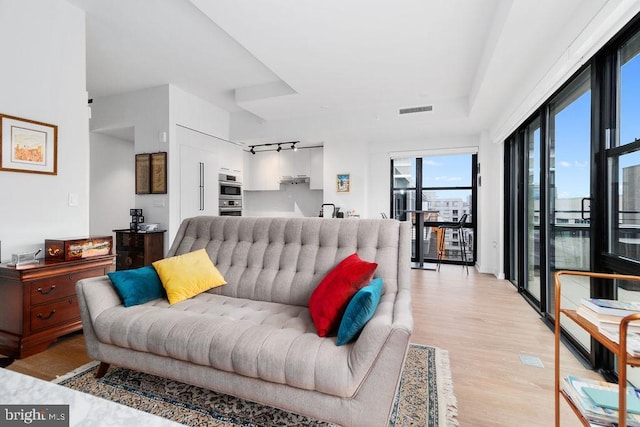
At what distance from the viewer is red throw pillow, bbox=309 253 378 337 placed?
1.44 metres

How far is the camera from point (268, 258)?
2105 mm

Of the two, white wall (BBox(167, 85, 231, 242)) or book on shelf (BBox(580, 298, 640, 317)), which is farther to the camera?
white wall (BBox(167, 85, 231, 242))

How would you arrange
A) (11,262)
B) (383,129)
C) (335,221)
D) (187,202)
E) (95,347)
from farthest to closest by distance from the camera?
(383,129) < (187,202) < (11,262) < (335,221) < (95,347)

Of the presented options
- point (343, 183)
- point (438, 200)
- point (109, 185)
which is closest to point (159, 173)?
point (109, 185)

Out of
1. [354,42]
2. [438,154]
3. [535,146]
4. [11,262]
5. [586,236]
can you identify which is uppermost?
[354,42]

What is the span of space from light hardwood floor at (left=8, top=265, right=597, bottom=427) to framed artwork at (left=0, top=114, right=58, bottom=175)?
1.43 meters

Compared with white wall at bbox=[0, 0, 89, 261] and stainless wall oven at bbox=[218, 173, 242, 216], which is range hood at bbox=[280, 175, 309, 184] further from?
white wall at bbox=[0, 0, 89, 261]

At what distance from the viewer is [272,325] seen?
1551mm

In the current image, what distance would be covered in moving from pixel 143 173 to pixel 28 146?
1.99 m

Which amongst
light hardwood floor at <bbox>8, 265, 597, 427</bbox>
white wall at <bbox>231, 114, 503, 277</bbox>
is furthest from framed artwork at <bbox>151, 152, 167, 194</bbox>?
light hardwood floor at <bbox>8, 265, 597, 427</bbox>

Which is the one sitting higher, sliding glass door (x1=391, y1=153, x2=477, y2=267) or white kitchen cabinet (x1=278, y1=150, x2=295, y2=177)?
white kitchen cabinet (x1=278, y1=150, x2=295, y2=177)

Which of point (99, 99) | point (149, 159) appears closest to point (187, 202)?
point (149, 159)

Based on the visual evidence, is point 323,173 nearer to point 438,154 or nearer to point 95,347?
point 438,154

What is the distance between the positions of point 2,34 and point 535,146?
4932 mm
